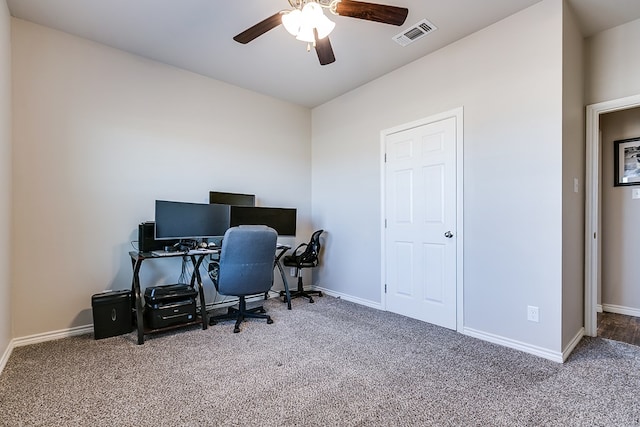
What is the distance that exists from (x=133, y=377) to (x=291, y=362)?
42.3 inches

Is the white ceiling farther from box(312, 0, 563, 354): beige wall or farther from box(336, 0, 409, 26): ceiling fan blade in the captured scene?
box(336, 0, 409, 26): ceiling fan blade

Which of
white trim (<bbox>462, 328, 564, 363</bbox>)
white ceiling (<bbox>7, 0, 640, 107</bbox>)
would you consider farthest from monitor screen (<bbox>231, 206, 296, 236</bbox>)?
white trim (<bbox>462, 328, 564, 363</bbox>)

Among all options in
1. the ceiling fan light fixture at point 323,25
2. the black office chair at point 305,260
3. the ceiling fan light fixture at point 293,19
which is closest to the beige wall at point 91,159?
the black office chair at point 305,260

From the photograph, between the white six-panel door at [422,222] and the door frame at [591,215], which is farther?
the white six-panel door at [422,222]

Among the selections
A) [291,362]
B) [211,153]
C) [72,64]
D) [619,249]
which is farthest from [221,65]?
[619,249]

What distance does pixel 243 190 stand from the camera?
13.2 feet

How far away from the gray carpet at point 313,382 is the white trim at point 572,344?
0.17ft

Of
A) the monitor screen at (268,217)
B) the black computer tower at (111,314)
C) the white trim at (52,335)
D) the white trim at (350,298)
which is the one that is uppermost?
the monitor screen at (268,217)

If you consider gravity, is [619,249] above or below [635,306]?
above

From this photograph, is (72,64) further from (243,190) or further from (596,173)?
(596,173)

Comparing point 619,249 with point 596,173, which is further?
point 619,249

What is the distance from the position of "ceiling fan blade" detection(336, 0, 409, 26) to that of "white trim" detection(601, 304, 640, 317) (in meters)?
3.89

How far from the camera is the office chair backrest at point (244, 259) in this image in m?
2.89

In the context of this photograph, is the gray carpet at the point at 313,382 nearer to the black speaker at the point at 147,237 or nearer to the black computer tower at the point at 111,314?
the black computer tower at the point at 111,314
